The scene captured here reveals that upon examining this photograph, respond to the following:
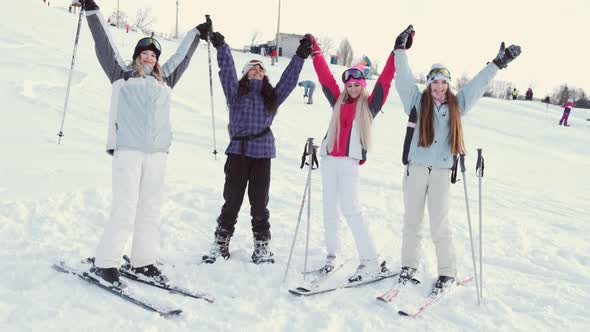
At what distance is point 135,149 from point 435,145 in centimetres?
251

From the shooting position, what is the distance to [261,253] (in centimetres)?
434

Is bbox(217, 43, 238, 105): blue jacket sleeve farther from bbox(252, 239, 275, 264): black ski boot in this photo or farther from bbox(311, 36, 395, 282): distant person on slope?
bbox(252, 239, 275, 264): black ski boot

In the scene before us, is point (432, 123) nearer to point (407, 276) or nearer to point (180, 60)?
point (407, 276)

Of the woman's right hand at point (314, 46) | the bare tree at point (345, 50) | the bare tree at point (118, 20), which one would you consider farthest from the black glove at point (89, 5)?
the bare tree at point (345, 50)

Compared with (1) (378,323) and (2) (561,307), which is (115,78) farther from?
(2) (561,307)

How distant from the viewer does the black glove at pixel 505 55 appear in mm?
3807

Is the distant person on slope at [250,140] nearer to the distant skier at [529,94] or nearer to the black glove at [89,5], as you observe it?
the black glove at [89,5]

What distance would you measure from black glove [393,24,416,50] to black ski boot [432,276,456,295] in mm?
2093

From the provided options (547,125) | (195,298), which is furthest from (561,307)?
(547,125)

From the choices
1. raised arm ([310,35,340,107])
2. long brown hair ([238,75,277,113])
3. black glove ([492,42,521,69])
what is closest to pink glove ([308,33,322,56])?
raised arm ([310,35,340,107])

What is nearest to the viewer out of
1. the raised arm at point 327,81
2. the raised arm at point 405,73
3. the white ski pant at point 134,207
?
the white ski pant at point 134,207

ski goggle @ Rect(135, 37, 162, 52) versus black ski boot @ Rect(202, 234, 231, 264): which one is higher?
ski goggle @ Rect(135, 37, 162, 52)

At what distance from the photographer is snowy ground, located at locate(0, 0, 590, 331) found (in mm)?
3291

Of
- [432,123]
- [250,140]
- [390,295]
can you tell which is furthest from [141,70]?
[390,295]
